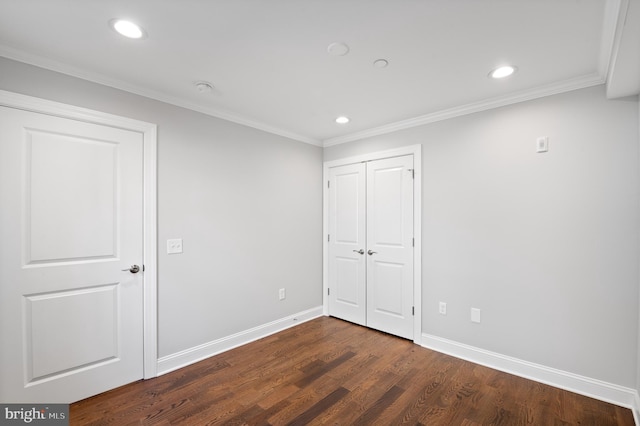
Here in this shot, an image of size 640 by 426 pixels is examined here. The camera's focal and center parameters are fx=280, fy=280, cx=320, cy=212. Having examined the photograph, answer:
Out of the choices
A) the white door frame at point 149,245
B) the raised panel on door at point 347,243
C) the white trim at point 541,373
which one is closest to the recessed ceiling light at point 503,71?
the raised panel on door at point 347,243

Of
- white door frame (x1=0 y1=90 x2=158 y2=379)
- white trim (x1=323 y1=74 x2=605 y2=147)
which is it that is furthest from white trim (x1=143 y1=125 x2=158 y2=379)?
white trim (x1=323 y1=74 x2=605 y2=147)

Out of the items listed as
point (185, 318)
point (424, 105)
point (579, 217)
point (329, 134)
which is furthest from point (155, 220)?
point (579, 217)

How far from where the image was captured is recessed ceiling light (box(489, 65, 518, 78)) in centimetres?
209

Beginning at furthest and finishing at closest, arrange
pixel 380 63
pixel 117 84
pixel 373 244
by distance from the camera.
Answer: pixel 373 244, pixel 117 84, pixel 380 63

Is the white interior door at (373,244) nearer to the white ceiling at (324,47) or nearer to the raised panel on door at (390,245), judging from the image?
the raised panel on door at (390,245)

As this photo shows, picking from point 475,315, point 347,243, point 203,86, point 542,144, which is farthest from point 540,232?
point 203,86

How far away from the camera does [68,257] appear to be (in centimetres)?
208

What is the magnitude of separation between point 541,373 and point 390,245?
172 centimetres

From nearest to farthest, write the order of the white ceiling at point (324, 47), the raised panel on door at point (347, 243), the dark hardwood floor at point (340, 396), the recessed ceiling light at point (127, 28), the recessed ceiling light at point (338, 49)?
Answer: the white ceiling at point (324, 47), the recessed ceiling light at point (127, 28), the recessed ceiling light at point (338, 49), the dark hardwood floor at point (340, 396), the raised panel on door at point (347, 243)

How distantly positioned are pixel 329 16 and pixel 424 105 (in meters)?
1.58

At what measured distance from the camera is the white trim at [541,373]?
2064 mm

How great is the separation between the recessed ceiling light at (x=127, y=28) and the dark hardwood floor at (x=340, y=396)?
2.51 m

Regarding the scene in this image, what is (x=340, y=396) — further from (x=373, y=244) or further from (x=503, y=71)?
(x=503, y=71)

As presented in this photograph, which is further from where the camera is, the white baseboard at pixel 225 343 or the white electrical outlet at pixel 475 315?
the white electrical outlet at pixel 475 315
